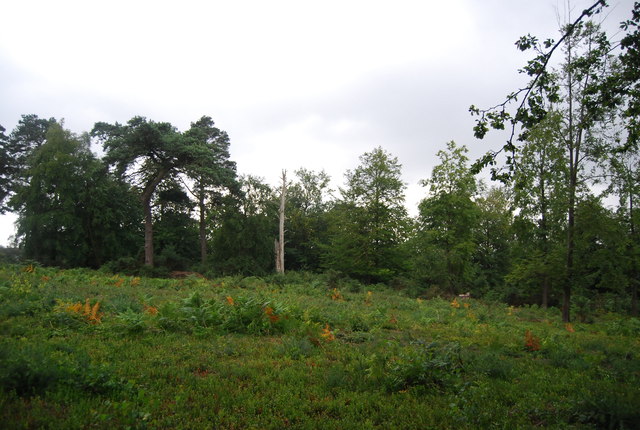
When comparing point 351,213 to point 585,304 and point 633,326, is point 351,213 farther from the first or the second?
point 633,326

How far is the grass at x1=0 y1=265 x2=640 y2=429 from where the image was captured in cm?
399

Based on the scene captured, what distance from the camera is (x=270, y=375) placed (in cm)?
545

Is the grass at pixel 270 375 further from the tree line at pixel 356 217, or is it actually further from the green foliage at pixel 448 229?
the green foliage at pixel 448 229

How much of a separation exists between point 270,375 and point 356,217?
91.5ft

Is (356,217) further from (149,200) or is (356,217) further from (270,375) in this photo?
(270,375)

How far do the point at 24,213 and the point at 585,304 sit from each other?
→ 128 feet

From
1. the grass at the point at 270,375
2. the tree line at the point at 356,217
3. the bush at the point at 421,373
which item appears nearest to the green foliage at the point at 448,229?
the tree line at the point at 356,217

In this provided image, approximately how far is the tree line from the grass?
9.35m

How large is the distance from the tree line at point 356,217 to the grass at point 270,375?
935cm

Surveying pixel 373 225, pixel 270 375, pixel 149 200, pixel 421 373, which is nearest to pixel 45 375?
pixel 270 375

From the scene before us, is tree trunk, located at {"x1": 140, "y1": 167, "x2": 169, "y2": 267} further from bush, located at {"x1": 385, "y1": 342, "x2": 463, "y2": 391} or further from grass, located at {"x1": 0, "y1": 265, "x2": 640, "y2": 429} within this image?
bush, located at {"x1": 385, "y1": 342, "x2": 463, "y2": 391}

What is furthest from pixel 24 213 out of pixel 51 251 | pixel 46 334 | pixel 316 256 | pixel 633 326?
pixel 633 326

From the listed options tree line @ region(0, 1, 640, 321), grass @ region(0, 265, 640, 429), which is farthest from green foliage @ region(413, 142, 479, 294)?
grass @ region(0, 265, 640, 429)

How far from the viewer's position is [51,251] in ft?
97.3
